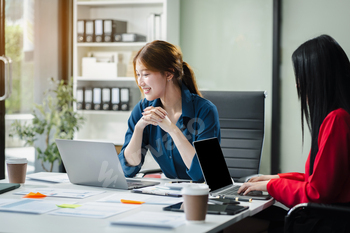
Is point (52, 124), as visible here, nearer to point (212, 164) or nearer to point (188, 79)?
point (188, 79)

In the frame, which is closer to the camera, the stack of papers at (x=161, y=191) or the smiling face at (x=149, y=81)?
the stack of papers at (x=161, y=191)

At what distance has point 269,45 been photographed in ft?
11.9

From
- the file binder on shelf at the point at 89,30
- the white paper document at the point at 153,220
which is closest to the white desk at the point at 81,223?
the white paper document at the point at 153,220

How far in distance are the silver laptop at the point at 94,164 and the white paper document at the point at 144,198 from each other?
11 cm

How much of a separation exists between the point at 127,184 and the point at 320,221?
72 cm

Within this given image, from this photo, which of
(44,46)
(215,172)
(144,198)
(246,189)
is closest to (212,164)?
(215,172)

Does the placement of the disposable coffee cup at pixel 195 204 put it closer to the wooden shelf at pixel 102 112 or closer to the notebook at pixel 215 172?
the notebook at pixel 215 172

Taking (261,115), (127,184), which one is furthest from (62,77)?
(127,184)

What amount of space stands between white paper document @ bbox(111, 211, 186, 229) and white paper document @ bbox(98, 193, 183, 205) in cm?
17

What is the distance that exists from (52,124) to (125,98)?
67cm

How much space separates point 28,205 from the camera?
1.38 m

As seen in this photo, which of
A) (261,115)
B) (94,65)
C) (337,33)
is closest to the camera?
(261,115)

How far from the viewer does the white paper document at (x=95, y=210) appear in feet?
4.10

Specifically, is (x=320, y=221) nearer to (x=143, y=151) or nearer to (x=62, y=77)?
(x=143, y=151)
